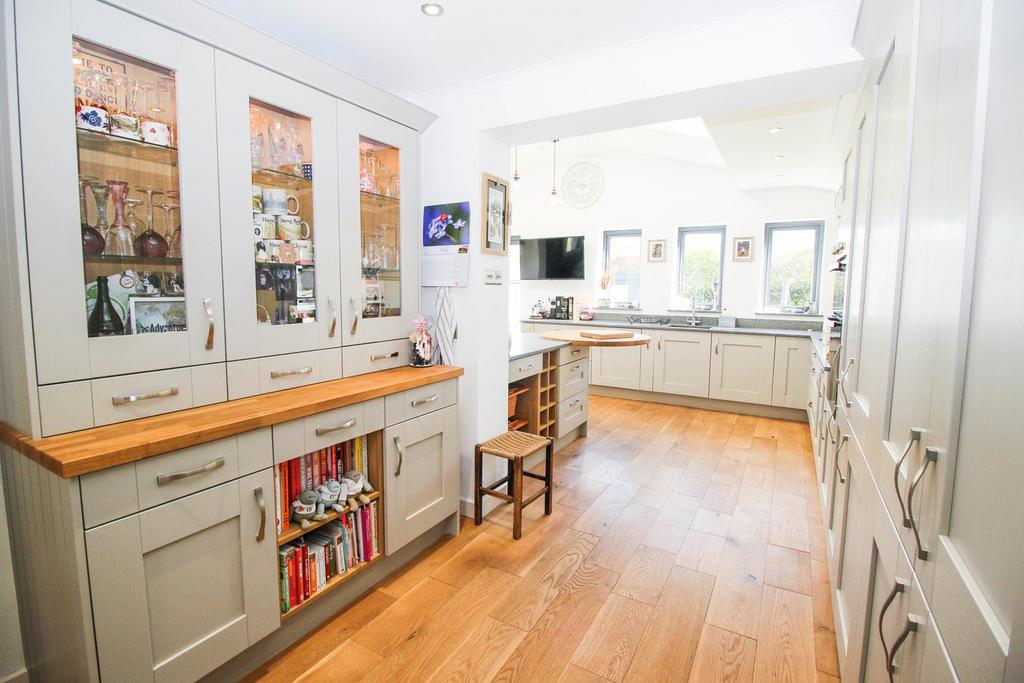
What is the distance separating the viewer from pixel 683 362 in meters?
5.46

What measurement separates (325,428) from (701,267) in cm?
523

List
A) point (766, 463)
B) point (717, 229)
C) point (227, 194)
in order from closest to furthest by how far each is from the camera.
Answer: point (227, 194) < point (766, 463) < point (717, 229)

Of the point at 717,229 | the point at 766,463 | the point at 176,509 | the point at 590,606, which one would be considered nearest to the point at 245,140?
the point at 176,509

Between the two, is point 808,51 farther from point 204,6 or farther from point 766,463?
point 766,463

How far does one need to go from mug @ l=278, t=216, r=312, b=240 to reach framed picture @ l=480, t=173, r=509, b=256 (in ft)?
3.16

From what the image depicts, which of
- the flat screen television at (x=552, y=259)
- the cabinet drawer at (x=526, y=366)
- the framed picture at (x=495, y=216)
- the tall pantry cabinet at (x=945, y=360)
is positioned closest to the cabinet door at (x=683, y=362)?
the flat screen television at (x=552, y=259)

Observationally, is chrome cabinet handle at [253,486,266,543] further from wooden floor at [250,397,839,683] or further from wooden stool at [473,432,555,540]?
wooden stool at [473,432,555,540]

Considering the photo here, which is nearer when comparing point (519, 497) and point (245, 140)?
point (245, 140)

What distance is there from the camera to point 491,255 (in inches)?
110

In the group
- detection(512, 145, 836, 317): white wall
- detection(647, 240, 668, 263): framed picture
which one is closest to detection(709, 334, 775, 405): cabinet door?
detection(512, 145, 836, 317): white wall

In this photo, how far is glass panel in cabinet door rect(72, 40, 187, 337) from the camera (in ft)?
4.61

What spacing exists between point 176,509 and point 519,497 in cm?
166

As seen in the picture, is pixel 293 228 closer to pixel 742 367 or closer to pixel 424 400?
pixel 424 400

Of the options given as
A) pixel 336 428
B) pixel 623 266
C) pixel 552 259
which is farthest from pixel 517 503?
pixel 552 259
